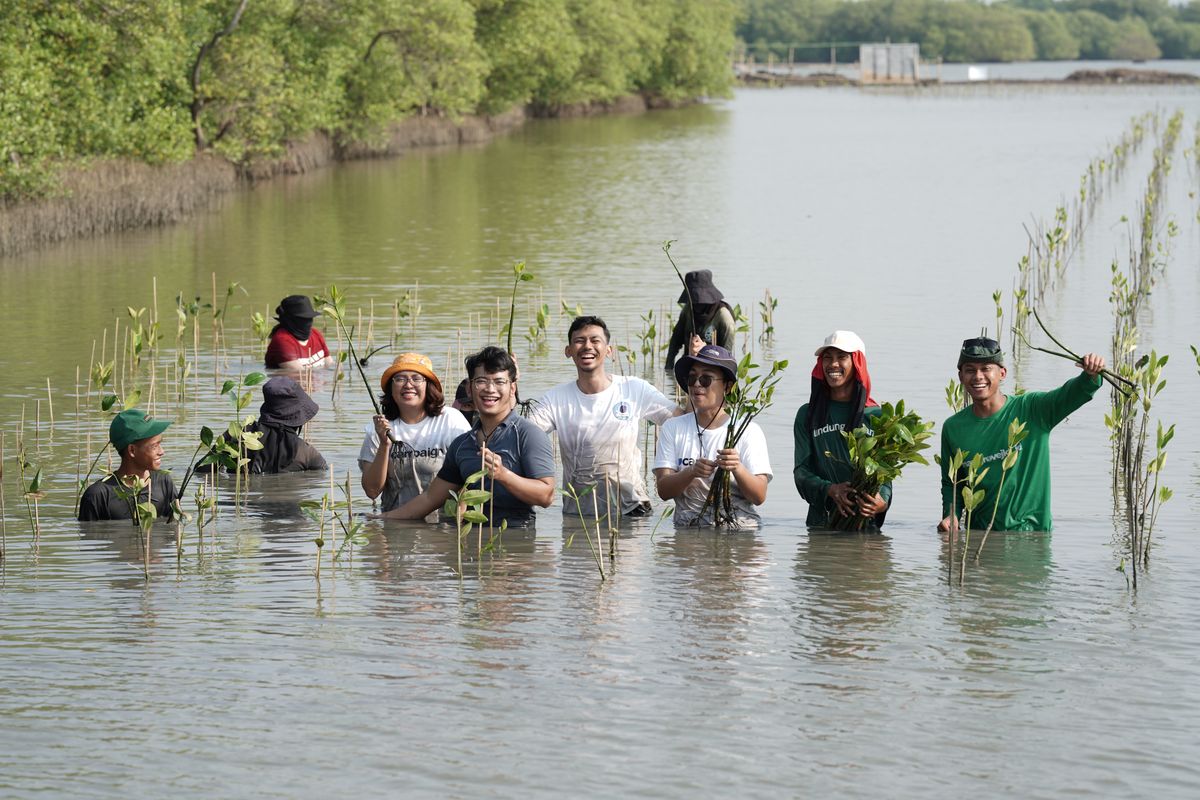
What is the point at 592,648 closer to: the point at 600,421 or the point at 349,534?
the point at 349,534

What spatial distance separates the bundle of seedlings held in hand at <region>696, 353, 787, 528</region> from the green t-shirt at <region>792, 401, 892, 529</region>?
10.8 inches

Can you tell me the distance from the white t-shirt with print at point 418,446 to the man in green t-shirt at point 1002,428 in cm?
272

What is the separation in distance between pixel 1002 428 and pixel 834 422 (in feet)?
2.85

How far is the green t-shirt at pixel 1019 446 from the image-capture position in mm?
8406

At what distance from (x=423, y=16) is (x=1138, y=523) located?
43.1 metres

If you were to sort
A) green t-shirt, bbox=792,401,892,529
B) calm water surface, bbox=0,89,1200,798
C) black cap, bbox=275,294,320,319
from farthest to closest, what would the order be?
black cap, bbox=275,294,320,319, green t-shirt, bbox=792,401,892,529, calm water surface, bbox=0,89,1200,798

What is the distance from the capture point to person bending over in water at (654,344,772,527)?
865 centimetres

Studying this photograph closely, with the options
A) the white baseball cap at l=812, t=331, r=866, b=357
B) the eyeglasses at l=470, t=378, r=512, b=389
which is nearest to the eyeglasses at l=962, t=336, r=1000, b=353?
the white baseball cap at l=812, t=331, r=866, b=357

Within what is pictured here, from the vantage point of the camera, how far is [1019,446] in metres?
8.40

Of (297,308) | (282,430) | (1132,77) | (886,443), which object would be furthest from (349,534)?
(1132,77)

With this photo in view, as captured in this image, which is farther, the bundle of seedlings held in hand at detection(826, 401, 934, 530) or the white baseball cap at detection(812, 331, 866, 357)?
the white baseball cap at detection(812, 331, 866, 357)

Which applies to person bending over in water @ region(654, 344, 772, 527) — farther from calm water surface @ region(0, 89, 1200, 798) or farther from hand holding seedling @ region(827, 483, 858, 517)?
calm water surface @ region(0, 89, 1200, 798)

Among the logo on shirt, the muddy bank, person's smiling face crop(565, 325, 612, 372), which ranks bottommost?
the logo on shirt

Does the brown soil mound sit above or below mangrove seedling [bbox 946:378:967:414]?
above
